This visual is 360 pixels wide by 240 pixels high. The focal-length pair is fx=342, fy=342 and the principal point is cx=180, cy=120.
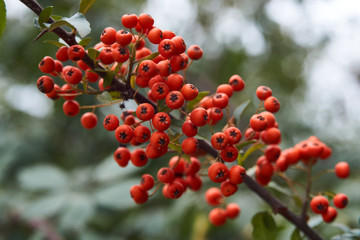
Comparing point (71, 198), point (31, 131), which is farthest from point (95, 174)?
point (31, 131)

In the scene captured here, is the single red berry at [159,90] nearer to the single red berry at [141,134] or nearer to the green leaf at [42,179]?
the single red berry at [141,134]

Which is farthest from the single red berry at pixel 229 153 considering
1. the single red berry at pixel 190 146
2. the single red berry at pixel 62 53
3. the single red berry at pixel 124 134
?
the single red berry at pixel 62 53

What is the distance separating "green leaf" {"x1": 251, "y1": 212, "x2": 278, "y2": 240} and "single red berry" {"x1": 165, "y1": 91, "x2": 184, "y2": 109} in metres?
0.81

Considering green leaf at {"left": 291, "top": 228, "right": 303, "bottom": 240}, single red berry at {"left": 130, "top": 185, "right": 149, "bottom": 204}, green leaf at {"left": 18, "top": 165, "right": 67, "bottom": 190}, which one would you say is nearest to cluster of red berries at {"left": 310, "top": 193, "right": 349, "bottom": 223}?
green leaf at {"left": 291, "top": 228, "right": 303, "bottom": 240}

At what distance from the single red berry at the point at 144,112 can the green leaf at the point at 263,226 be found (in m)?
0.83

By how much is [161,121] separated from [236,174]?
382mm

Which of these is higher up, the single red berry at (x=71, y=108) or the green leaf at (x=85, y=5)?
the green leaf at (x=85, y=5)

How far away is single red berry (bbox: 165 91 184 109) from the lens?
1337mm

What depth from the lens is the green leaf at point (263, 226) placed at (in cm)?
177

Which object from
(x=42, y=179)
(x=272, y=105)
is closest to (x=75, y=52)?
(x=272, y=105)

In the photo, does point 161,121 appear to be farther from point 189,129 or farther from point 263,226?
point 263,226

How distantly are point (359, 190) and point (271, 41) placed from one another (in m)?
3.49

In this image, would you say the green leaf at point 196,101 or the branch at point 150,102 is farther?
the green leaf at point 196,101

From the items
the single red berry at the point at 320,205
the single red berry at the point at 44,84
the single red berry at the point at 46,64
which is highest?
the single red berry at the point at 46,64
